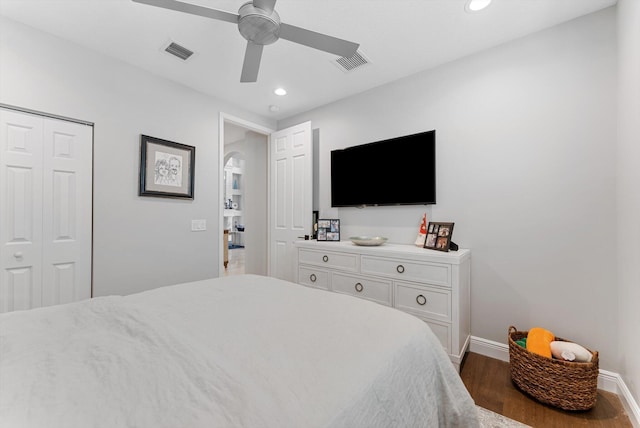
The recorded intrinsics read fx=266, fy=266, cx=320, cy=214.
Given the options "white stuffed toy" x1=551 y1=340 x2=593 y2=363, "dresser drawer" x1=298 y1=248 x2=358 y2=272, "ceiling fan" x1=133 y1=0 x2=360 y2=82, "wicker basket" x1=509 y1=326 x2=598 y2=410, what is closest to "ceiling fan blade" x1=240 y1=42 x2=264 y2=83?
"ceiling fan" x1=133 y1=0 x2=360 y2=82

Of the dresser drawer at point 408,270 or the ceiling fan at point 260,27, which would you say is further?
the dresser drawer at point 408,270

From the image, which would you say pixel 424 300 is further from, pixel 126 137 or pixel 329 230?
pixel 126 137

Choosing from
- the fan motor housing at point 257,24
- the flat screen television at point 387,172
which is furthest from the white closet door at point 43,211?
the flat screen television at point 387,172

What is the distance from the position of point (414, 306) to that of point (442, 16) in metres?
2.19

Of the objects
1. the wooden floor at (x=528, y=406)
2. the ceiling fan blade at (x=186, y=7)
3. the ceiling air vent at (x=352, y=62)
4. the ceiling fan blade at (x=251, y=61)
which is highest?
the ceiling air vent at (x=352, y=62)

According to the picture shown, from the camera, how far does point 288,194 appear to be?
352 cm

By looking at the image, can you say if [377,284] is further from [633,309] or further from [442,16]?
[442,16]

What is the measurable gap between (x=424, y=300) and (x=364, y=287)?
21.4 inches

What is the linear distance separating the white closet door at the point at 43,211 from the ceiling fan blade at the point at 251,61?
150cm

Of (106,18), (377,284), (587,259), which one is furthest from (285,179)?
(587,259)

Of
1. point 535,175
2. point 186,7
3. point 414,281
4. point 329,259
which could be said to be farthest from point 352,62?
point 414,281

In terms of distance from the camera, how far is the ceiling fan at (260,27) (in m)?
1.43

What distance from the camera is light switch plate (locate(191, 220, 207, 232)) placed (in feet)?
9.78

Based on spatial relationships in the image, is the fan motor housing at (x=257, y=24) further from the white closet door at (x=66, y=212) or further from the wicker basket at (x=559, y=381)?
the wicker basket at (x=559, y=381)
